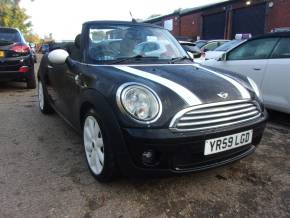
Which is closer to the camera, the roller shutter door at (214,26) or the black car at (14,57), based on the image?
the black car at (14,57)

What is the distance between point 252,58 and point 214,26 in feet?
70.4

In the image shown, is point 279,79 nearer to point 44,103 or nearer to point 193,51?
point 193,51

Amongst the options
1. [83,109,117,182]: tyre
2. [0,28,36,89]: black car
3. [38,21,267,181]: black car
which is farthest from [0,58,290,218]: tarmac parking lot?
[0,28,36,89]: black car

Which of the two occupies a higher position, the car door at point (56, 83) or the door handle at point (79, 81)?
the door handle at point (79, 81)

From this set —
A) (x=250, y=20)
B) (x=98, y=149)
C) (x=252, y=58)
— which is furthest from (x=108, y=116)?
(x=250, y=20)

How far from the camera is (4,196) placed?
2707 millimetres

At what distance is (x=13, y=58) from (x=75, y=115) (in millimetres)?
4256

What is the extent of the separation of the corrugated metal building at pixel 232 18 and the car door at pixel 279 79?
52.2ft

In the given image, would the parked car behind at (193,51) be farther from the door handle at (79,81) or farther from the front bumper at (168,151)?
the front bumper at (168,151)

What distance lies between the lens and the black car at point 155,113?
2.45 m

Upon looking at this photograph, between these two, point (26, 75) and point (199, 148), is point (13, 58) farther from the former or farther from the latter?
point (199, 148)

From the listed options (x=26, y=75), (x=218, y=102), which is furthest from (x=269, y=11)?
(x=218, y=102)

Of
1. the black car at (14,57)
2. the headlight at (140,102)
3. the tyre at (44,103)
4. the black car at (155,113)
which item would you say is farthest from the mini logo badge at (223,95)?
the black car at (14,57)

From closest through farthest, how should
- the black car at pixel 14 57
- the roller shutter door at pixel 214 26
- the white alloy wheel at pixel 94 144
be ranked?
the white alloy wheel at pixel 94 144 < the black car at pixel 14 57 < the roller shutter door at pixel 214 26
